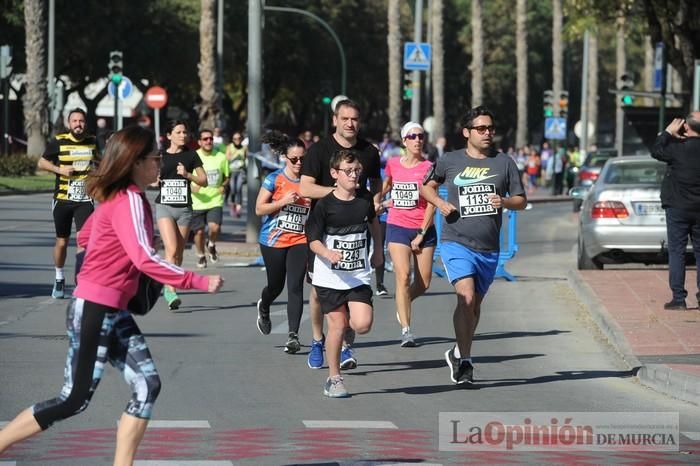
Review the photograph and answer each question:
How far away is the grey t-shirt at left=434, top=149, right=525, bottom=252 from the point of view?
10.7 m

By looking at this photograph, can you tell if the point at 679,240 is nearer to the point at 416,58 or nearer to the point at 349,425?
the point at 349,425

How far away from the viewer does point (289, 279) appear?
12.2 meters

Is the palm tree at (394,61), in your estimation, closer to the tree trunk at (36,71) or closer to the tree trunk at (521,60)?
the tree trunk at (521,60)

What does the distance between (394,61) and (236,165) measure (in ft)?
80.9

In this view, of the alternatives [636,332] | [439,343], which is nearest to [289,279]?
[439,343]

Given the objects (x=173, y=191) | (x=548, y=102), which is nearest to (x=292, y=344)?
(x=173, y=191)

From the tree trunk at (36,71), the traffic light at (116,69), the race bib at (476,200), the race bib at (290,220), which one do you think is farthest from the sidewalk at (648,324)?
the tree trunk at (36,71)

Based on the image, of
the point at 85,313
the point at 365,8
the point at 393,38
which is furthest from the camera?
the point at 365,8

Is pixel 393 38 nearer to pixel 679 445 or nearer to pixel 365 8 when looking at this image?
pixel 365 8

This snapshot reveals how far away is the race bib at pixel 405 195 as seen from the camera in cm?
1329

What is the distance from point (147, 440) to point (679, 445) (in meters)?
2.93

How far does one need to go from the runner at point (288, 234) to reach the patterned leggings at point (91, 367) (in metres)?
5.28

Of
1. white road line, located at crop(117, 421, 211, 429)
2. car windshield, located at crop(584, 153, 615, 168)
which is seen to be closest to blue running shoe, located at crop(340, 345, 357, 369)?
white road line, located at crop(117, 421, 211, 429)

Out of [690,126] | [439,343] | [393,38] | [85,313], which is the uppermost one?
[393,38]
